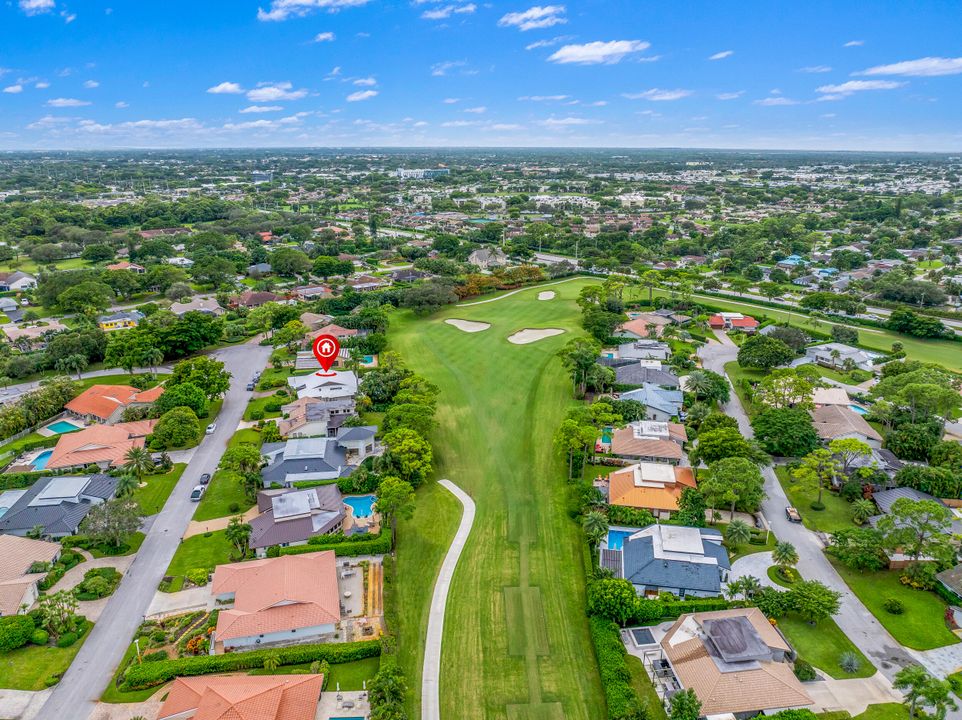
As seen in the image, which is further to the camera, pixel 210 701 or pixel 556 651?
pixel 556 651

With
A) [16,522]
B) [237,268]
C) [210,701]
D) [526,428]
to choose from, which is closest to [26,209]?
[237,268]

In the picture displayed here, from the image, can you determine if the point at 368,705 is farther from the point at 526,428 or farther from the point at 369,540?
the point at 526,428

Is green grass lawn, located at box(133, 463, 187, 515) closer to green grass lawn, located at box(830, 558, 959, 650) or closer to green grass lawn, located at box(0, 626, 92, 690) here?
green grass lawn, located at box(0, 626, 92, 690)

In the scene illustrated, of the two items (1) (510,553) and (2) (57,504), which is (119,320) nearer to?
(2) (57,504)

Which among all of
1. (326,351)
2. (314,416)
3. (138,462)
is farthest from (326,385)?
(138,462)

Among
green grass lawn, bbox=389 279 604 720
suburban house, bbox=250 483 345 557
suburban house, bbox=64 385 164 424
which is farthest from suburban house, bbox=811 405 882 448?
suburban house, bbox=64 385 164 424
